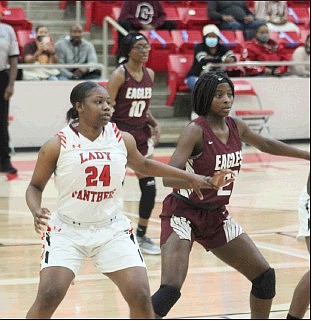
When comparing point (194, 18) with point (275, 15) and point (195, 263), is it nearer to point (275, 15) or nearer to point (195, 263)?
point (275, 15)

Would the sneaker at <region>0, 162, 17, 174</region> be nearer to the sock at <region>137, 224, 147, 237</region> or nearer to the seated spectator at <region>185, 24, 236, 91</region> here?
the seated spectator at <region>185, 24, 236, 91</region>

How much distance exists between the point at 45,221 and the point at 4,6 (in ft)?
40.4

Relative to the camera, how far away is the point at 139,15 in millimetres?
16844

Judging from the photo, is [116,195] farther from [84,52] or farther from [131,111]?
[84,52]

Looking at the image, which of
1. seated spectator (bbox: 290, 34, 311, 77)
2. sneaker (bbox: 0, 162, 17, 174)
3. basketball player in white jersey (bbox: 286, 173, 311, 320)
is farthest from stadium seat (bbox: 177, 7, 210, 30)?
basketball player in white jersey (bbox: 286, 173, 311, 320)

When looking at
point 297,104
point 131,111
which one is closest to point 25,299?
point 131,111

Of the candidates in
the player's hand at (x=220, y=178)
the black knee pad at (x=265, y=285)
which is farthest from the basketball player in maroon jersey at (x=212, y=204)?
the player's hand at (x=220, y=178)

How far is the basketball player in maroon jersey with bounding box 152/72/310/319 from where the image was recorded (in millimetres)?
5934

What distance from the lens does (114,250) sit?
18.0ft

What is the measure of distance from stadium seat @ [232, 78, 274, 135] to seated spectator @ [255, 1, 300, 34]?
96.1 inches

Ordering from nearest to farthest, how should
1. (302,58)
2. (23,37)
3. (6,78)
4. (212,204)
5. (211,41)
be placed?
(212,204) → (6,78) → (211,41) → (23,37) → (302,58)

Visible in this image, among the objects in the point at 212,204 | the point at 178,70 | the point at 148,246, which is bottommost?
the point at 148,246

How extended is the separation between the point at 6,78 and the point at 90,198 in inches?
316

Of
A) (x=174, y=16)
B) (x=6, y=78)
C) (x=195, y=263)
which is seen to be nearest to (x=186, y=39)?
(x=174, y=16)
